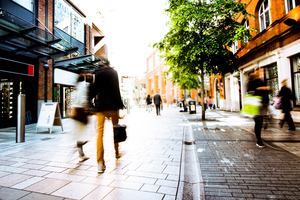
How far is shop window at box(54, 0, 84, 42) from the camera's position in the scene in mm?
11777

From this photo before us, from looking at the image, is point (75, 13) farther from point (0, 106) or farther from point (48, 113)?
point (48, 113)

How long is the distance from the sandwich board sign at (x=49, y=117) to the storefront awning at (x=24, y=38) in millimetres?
2977

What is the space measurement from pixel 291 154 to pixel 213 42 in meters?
6.37

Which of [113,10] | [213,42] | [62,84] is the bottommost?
[62,84]

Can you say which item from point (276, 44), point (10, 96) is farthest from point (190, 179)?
point (276, 44)

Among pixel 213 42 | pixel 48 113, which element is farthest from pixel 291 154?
pixel 48 113

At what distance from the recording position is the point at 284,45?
9469mm

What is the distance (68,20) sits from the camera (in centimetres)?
1299

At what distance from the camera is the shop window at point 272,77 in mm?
10516

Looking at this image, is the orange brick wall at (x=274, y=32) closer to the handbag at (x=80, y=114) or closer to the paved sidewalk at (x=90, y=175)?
the paved sidewalk at (x=90, y=175)

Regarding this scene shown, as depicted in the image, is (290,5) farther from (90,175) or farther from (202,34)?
(90,175)

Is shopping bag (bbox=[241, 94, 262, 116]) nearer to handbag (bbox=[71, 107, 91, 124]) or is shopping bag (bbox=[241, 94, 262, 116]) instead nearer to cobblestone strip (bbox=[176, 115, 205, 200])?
cobblestone strip (bbox=[176, 115, 205, 200])

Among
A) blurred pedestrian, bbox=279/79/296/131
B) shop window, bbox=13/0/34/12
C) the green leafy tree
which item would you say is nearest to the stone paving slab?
blurred pedestrian, bbox=279/79/296/131

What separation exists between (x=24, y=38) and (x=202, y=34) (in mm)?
8237
